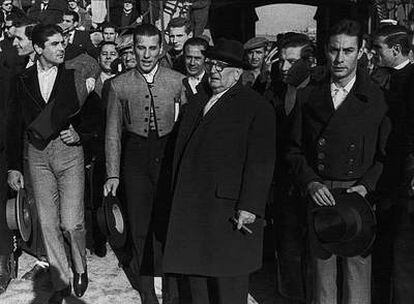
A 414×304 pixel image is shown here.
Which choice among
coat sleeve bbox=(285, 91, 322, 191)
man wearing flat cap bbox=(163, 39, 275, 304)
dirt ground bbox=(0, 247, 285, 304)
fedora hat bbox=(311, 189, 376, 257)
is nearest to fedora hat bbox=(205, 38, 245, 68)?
man wearing flat cap bbox=(163, 39, 275, 304)

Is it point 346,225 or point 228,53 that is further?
point 228,53

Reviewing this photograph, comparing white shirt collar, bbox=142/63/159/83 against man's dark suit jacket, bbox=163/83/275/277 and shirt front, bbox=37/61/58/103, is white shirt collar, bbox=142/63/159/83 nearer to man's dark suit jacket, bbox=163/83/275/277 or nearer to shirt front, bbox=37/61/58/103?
shirt front, bbox=37/61/58/103

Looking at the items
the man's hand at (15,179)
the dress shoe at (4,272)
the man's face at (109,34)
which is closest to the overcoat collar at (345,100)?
the man's hand at (15,179)

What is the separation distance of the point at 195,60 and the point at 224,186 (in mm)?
1925

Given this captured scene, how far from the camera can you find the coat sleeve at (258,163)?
343 cm

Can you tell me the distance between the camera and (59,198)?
4.62 m

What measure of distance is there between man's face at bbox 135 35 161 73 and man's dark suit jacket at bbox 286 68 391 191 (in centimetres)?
126

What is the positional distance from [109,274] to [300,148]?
239 cm

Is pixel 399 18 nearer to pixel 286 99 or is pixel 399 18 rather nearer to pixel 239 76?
pixel 286 99

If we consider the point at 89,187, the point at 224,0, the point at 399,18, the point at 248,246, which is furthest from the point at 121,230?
the point at 224,0

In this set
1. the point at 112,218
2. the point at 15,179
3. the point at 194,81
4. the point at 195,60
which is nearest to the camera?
the point at 112,218

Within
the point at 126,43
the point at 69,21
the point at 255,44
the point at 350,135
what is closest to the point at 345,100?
the point at 350,135

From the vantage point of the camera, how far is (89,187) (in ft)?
20.0

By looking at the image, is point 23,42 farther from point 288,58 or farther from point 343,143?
point 343,143
